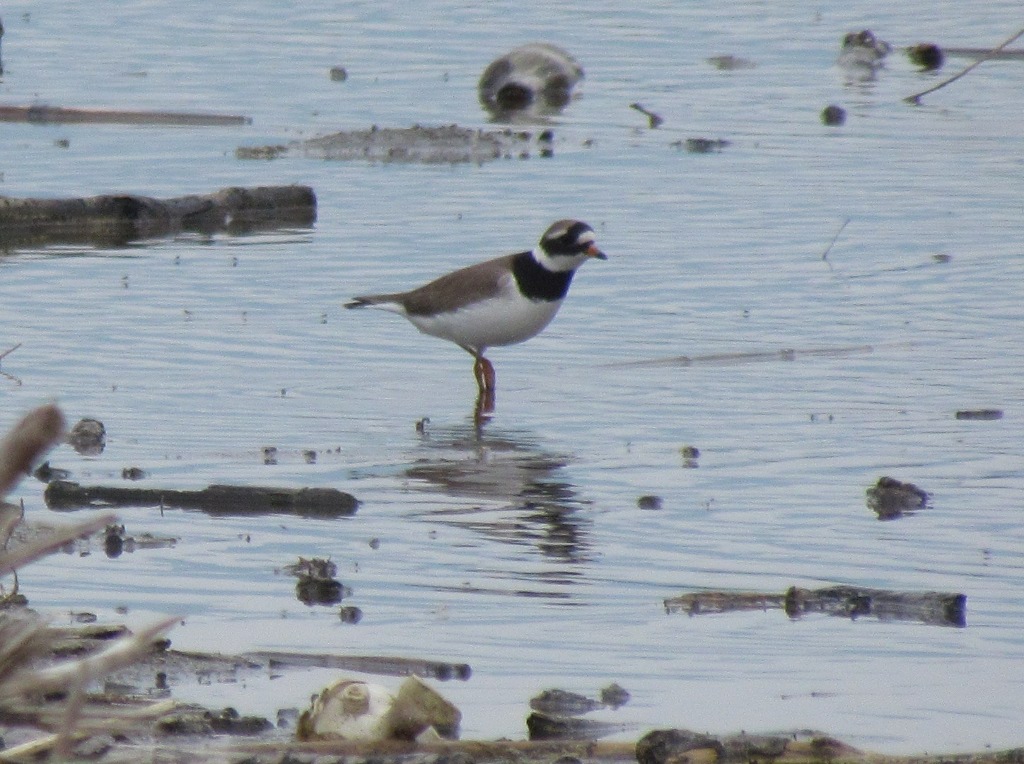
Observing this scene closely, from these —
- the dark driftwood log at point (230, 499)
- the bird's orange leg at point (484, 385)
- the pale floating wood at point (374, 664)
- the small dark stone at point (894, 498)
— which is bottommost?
the pale floating wood at point (374, 664)

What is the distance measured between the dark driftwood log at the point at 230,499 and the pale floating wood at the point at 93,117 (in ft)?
45.7

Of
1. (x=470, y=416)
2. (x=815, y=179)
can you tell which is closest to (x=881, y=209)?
(x=815, y=179)

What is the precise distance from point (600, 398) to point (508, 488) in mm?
1940

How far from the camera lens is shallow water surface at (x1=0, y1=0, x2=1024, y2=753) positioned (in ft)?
24.9

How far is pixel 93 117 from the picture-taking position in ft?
75.3

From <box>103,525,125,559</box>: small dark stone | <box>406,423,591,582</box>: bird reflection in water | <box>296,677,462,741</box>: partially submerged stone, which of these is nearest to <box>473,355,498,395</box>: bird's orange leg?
<box>406,423,591,582</box>: bird reflection in water

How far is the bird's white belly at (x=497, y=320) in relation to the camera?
12438 mm

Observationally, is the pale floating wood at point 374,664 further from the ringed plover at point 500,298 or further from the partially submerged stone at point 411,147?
the partially submerged stone at point 411,147

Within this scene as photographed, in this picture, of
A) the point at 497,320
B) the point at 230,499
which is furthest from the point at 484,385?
the point at 230,499

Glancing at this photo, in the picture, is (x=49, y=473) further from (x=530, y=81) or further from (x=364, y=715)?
(x=530, y=81)

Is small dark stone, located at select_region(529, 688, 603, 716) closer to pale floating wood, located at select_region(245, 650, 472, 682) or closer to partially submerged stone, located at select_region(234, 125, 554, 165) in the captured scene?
pale floating wood, located at select_region(245, 650, 472, 682)

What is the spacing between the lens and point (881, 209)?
18.1 m

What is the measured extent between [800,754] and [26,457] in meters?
3.62

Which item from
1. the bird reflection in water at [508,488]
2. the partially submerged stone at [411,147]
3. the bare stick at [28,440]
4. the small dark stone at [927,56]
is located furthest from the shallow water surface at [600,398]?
the bare stick at [28,440]
